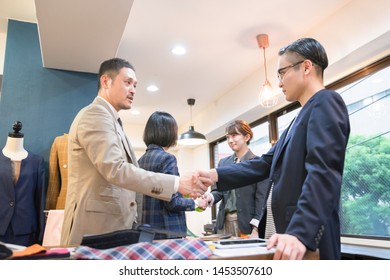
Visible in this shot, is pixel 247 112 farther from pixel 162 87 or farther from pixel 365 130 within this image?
pixel 365 130

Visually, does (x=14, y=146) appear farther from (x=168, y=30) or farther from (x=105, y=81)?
(x=168, y=30)

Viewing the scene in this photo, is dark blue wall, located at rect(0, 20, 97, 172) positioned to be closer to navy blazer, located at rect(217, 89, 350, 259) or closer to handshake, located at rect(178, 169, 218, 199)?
handshake, located at rect(178, 169, 218, 199)

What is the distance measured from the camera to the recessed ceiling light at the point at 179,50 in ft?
9.65

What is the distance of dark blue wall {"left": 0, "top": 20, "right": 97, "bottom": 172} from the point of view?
229 centimetres

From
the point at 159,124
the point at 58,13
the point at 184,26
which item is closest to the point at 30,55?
the point at 58,13

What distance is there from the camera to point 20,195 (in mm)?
1918

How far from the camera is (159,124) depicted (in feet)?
5.46

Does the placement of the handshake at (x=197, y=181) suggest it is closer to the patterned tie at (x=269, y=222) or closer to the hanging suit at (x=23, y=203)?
the patterned tie at (x=269, y=222)

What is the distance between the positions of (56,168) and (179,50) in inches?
60.9

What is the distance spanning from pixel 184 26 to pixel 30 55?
1.21 m

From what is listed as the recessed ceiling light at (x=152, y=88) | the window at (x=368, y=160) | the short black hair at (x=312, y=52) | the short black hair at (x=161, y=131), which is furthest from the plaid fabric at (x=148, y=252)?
the recessed ceiling light at (x=152, y=88)

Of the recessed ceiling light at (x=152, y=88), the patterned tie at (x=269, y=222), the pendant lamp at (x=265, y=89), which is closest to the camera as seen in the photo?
the patterned tie at (x=269, y=222)

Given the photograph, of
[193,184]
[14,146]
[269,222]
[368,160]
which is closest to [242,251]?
[269,222]

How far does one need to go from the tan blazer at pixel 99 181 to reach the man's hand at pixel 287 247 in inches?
18.6
